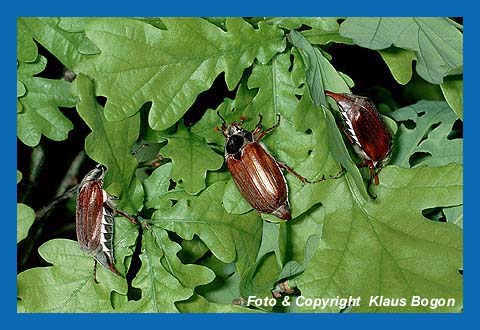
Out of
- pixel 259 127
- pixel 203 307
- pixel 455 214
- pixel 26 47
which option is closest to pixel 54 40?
pixel 26 47

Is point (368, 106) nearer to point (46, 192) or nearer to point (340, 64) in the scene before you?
point (340, 64)

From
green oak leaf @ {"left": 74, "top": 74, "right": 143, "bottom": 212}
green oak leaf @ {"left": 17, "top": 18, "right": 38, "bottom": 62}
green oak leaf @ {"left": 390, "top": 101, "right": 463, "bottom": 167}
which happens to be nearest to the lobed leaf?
green oak leaf @ {"left": 390, "top": 101, "right": 463, "bottom": 167}

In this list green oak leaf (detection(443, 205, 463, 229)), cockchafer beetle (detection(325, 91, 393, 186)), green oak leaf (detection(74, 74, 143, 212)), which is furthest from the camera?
green oak leaf (detection(443, 205, 463, 229))

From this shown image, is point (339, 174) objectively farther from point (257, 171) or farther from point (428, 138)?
point (428, 138)

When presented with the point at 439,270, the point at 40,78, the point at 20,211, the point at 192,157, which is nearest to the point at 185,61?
the point at 192,157

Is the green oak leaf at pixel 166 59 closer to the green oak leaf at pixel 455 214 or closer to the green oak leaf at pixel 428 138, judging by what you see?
the green oak leaf at pixel 428 138

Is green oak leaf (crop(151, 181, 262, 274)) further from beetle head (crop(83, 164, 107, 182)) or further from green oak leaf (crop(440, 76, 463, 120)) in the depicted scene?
green oak leaf (crop(440, 76, 463, 120))
